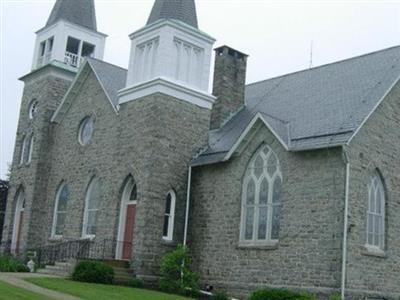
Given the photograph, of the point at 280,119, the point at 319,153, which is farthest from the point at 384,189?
the point at 280,119

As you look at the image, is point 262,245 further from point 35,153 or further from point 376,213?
point 35,153

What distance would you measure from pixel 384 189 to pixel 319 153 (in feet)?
9.47

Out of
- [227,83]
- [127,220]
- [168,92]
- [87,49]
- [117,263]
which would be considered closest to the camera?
[117,263]

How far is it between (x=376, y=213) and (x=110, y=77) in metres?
14.2

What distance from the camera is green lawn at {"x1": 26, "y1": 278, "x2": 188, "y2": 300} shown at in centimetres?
1856

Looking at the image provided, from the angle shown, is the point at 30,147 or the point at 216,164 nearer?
the point at 216,164

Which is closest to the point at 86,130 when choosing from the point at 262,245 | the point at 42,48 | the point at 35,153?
the point at 35,153

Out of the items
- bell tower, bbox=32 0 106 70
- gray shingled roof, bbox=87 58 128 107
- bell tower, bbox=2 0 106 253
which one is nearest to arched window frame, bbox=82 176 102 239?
bell tower, bbox=2 0 106 253

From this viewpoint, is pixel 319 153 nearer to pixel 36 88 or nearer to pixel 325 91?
pixel 325 91

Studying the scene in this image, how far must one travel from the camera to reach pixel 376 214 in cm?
2178

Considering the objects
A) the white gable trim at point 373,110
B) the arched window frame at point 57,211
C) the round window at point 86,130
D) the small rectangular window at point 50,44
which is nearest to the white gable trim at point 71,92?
the round window at point 86,130

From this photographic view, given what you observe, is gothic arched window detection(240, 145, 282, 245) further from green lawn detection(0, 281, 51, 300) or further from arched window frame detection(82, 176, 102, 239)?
green lawn detection(0, 281, 51, 300)

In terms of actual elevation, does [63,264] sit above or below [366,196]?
below

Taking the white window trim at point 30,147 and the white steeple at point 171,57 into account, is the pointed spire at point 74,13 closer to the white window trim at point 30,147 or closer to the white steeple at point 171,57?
the white window trim at point 30,147
